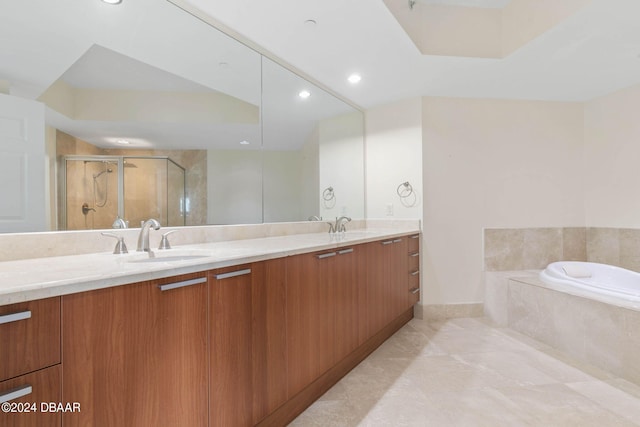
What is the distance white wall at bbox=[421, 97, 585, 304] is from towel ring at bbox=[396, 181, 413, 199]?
0.15 meters

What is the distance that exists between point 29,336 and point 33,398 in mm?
143

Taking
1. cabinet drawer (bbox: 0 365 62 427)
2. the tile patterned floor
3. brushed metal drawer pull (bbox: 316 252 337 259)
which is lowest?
the tile patterned floor

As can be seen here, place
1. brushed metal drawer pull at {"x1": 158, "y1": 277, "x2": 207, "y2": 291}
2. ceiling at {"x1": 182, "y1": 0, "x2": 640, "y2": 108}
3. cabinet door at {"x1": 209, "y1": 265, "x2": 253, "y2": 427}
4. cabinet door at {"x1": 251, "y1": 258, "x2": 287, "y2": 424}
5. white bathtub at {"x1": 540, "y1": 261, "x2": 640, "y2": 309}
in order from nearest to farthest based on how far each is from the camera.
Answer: brushed metal drawer pull at {"x1": 158, "y1": 277, "x2": 207, "y2": 291} → cabinet door at {"x1": 209, "y1": 265, "x2": 253, "y2": 427} → cabinet door at {"x1": 251, "y1": 258, "x2": 287, "y2": 424} → ceiling at {"x1": 182, "y1": 0, "x2": 640, "y2": 108} → white bathtub at {"x1": 540, "y1": 261, "x2": 640, "y2": 309}

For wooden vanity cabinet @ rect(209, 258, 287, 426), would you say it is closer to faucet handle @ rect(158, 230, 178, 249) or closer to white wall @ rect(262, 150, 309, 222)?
faucet handle @ rect(158, 230, 178, 249)

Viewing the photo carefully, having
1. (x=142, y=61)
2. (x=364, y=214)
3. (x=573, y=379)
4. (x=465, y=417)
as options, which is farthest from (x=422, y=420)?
(x=142, y=61)

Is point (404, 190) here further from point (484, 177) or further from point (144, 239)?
point (144, 239)

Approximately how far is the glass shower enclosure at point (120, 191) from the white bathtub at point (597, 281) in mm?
2809

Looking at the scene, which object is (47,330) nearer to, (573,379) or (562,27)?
(573,379)

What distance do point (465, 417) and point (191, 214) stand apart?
1858 millimetres

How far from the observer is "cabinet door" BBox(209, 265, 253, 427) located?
111cm

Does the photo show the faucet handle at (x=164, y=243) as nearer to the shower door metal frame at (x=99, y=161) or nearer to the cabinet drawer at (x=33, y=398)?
the shower door metal frame at (x=99, y=161)

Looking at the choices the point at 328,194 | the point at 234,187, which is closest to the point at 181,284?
the point at 234,187

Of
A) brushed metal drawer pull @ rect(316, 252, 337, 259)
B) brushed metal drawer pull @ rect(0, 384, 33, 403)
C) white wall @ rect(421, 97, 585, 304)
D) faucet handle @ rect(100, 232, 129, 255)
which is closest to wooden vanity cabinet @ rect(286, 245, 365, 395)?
brushed metal drawer pull @ rect(316, 252, 337, 259)

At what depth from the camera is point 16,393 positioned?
670 millimetres
